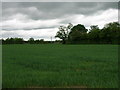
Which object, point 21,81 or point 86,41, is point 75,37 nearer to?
point 86,41

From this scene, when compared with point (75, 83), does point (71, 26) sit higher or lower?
higher

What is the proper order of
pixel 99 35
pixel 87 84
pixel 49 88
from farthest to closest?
pixel 99 35 → pixel 87 84 → pixel 49 88

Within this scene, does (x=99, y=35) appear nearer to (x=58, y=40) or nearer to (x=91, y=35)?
(x=91, y=35)

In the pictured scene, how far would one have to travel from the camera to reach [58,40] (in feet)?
284

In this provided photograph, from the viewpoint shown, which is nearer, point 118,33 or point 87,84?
point 87,84

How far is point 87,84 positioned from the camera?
201 inches

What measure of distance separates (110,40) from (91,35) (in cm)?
786

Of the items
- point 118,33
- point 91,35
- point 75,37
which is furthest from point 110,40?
point 75,37

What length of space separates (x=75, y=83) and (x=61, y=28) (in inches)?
3074

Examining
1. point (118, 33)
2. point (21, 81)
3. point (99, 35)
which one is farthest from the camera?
point (99, 35)

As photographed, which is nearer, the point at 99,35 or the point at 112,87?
the point at 112,87

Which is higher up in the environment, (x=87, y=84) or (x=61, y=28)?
(x=61, y=28)

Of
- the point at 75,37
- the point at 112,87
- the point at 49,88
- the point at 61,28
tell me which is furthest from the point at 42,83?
the point at 61,28

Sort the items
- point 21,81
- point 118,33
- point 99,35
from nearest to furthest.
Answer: point 21,81 → point 118,33 → point 99,35
